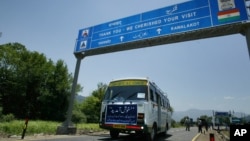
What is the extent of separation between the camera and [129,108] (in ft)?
31.7

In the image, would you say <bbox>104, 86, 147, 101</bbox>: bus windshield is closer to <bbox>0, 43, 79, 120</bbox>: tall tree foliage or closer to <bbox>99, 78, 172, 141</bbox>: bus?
<bbox>99, 78, 172, 141</bbox>: bus

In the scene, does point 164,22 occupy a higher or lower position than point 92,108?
higher

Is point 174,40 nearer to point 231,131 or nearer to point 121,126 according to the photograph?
point 121,126

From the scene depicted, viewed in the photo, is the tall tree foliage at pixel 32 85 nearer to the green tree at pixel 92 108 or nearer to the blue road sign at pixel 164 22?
the green tree at pixel 92 108

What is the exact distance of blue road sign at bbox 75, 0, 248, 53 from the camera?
12.3m

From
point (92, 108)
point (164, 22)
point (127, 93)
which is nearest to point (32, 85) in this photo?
point (92, 108)

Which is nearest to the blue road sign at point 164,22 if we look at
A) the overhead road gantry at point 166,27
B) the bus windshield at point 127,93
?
the overhead road gantry at point 166,27

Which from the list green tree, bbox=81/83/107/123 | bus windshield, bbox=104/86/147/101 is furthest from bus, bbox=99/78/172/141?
green tree, bbox=81/83/107/123

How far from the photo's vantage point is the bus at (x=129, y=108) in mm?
9414

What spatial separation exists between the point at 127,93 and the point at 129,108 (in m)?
0.79

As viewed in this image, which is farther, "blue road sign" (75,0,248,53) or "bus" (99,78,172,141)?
"blue road sign" (75,0,248,53)

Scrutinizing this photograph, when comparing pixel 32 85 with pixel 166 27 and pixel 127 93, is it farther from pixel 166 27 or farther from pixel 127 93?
pixel 127 93

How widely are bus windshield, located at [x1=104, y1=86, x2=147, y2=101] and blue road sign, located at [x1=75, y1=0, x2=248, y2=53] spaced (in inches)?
214

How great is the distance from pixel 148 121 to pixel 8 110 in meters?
34.6
